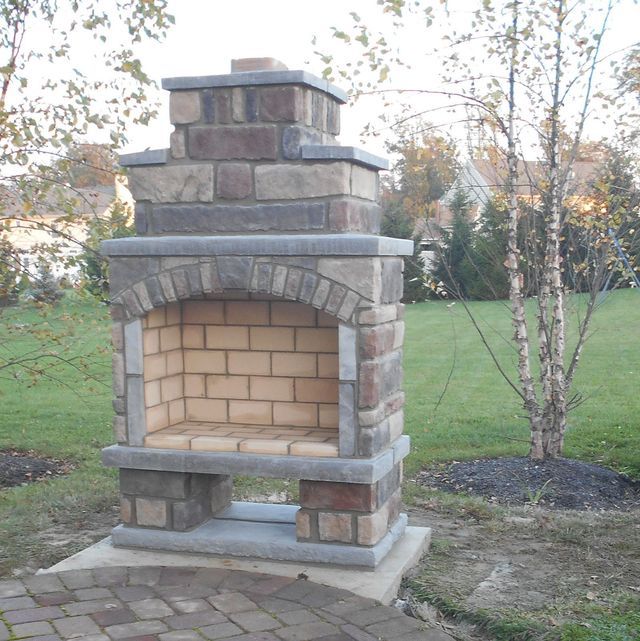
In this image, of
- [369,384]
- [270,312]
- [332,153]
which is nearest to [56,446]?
[270,312]

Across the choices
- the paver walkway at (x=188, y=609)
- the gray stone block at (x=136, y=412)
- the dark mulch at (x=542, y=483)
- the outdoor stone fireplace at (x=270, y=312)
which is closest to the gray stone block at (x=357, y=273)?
the outdoor stone fireplace at (x=270, y=312)

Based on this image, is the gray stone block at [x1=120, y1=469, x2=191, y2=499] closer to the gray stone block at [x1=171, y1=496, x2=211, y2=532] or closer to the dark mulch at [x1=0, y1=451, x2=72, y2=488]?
the gray stone block at [x1=171, y1=496, x2=211, y2=532]

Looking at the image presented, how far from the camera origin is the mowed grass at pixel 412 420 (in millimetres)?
5348

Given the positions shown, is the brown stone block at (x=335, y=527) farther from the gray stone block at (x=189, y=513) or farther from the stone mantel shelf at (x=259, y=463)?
the gray stone block at (x=189, y=513)

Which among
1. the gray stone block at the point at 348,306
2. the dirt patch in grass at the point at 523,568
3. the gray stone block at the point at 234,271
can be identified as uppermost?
the gray stone block at the point at 234,271

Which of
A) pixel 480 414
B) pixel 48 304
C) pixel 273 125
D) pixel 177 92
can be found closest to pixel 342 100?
pixel 273 125

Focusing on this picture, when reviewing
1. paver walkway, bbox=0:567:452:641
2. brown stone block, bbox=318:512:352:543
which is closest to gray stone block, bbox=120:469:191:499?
paver walkway, bbox=0:567:452:641

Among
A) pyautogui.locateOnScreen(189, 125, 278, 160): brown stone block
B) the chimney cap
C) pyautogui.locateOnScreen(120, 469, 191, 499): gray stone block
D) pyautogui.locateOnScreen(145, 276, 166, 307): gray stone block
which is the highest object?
the chimney cap

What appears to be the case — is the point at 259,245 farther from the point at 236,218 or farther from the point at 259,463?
the point at 259,463

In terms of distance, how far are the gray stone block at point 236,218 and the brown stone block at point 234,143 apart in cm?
26

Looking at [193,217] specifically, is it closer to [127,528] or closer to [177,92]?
[177,92]

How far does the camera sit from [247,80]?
4051 millimetres

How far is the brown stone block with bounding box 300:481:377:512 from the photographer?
3.99m

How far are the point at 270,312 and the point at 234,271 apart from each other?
588 millimetres
